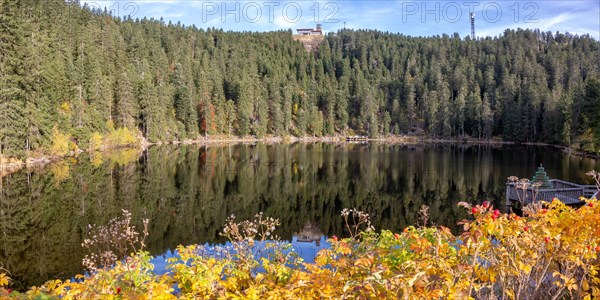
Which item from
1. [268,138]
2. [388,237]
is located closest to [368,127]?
[268,138]

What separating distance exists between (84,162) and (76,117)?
12666 millimetres

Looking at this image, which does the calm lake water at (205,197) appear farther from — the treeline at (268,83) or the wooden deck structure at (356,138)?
the wooden deck structure at (356,138)

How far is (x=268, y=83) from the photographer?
4911 inches

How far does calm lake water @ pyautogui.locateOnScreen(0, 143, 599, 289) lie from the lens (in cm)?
1908

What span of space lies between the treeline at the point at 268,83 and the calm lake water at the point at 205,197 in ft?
38.9

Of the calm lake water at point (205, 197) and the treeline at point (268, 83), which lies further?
the treeline at point (268, 83)

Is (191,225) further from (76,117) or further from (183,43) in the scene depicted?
(183,43)

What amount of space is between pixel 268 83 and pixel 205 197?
97377 millimetres

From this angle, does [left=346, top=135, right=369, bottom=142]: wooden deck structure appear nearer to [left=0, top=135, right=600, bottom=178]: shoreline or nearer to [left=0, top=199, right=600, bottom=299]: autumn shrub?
[left=0, top=135, right=600, bottom=178]: shoreline

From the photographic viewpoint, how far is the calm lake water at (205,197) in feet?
62.6

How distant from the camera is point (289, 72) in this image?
144 meters

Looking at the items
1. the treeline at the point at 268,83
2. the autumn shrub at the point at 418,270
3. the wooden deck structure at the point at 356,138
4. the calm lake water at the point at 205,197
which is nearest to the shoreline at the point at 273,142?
the wooden deck structure at the point at 356,138

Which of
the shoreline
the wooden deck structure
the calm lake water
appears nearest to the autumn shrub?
the calm lake water

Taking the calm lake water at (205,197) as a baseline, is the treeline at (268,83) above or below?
above
